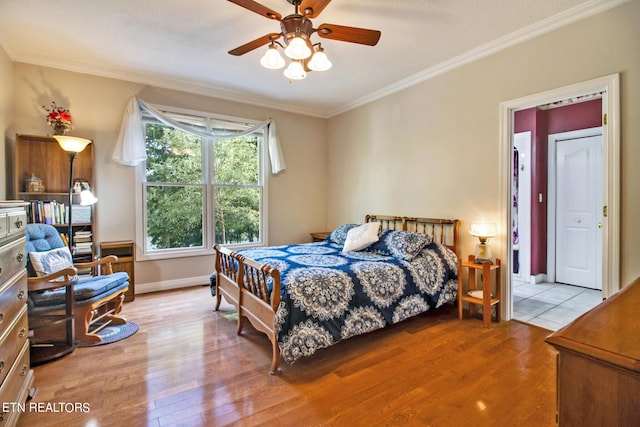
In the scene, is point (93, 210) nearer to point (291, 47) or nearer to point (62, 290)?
point (62, 290)

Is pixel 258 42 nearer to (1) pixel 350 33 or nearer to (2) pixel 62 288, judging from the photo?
(1) pixel 350 33

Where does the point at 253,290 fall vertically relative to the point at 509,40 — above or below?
below

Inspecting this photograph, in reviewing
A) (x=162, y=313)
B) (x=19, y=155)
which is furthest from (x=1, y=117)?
(x=162, y=313)

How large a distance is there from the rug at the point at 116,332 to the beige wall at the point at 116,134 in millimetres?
1150

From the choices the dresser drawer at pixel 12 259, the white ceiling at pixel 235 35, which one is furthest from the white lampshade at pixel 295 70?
the dresser drawer at pixel 12 259

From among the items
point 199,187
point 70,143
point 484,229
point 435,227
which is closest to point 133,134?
point 70,143

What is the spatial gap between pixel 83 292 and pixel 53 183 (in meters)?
1.64

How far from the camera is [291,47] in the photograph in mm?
2070

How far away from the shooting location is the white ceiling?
8.19 feet

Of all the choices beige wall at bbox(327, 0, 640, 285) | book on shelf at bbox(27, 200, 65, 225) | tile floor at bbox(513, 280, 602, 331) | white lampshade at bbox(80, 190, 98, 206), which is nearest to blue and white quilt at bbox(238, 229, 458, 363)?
beige wall at bbox(327, 0, 640, 285)

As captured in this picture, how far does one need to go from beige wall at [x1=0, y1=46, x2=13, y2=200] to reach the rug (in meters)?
1.68

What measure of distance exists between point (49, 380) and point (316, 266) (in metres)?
2.03

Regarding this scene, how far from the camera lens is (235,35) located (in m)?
2.93

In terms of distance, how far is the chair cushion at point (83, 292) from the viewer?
2483 millimetres
